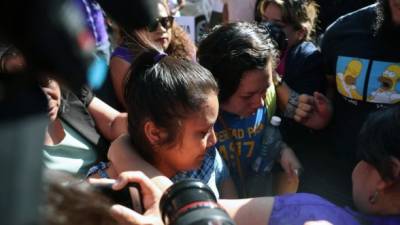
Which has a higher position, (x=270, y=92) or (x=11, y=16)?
(x=11, y=16)

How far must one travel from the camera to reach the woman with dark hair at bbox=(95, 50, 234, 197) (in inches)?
59.1

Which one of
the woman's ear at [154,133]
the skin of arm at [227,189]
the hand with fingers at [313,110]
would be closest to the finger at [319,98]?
the hand with fingers at [313,110]

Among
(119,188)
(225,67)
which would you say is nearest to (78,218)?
(119,188)

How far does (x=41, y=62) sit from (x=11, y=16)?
0.03 meters

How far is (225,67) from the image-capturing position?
6.59 feet

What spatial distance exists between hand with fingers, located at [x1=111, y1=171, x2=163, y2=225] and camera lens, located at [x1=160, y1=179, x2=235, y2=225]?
160 millimetres

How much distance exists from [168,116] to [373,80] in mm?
835

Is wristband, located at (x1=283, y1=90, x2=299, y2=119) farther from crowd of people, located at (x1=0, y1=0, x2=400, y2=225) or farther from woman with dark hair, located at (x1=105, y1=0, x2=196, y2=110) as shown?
woman with dark hair, located at (x1=105, y1=0, x2=196, y2=110)

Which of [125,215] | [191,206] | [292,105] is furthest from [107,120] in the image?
[191,206]

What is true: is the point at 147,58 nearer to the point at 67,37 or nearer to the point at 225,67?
the point at 225,67

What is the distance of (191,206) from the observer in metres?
0.79

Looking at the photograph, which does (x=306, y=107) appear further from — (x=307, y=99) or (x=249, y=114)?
(x=249, y=114)

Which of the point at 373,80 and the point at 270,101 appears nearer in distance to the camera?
the point at 373,80

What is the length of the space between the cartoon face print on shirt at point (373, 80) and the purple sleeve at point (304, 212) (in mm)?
774
